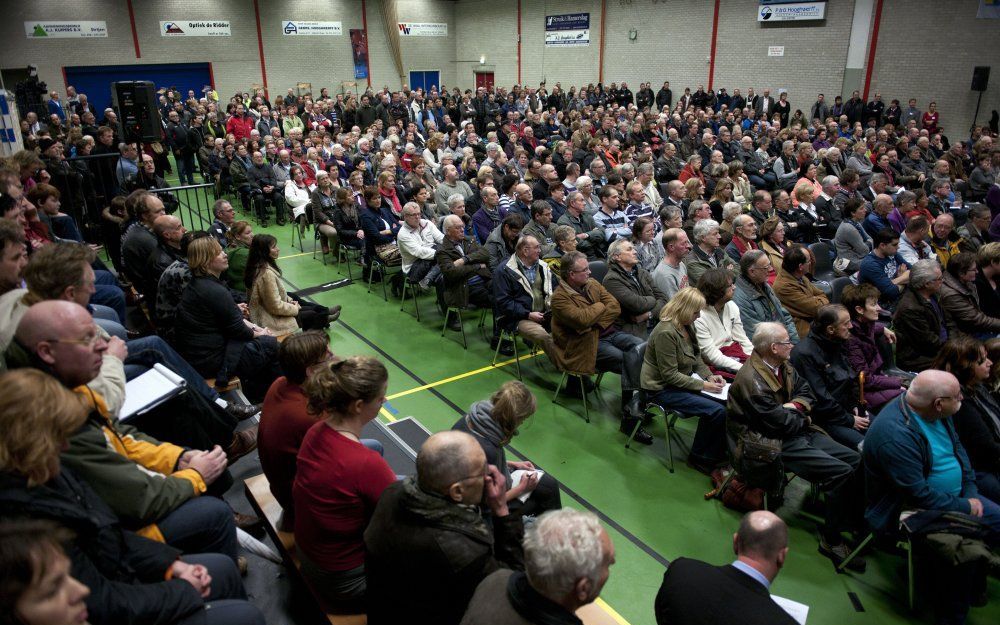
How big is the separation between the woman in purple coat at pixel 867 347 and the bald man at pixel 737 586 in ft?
8.13

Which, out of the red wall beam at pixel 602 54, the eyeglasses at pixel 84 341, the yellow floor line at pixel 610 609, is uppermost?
the red wall beam at pixel 602 54

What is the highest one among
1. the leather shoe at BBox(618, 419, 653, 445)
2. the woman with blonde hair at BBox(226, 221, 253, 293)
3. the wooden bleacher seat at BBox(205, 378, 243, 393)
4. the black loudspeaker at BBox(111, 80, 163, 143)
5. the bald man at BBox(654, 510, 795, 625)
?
the black loudspeaker at BBox(111, 80, 163, 143)

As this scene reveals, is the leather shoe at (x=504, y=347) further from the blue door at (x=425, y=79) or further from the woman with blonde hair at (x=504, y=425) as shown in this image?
the blue door at (x=425, y=79)

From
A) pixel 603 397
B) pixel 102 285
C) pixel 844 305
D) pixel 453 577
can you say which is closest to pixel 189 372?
pixel 102 285

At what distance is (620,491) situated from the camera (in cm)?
427

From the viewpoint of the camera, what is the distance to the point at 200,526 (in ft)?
8.50

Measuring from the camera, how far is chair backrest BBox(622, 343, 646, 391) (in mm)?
4668

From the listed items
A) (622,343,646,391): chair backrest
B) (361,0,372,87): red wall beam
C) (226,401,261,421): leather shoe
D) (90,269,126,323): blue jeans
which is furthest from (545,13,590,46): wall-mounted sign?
(226,401,261,421): leather shoe

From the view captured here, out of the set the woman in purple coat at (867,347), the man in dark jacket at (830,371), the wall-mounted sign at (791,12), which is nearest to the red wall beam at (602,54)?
the wall-mounted sign at (791,12)

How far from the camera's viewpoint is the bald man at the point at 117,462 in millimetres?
2342

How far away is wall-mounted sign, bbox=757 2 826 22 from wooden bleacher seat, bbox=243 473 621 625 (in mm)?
18444

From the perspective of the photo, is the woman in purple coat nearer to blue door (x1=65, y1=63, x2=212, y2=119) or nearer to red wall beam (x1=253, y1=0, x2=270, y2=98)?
blue door (x1=65, y1=63, x2=212, y2=119)

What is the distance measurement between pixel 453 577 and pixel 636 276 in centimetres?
380

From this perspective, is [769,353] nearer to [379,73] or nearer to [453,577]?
[453,577]
